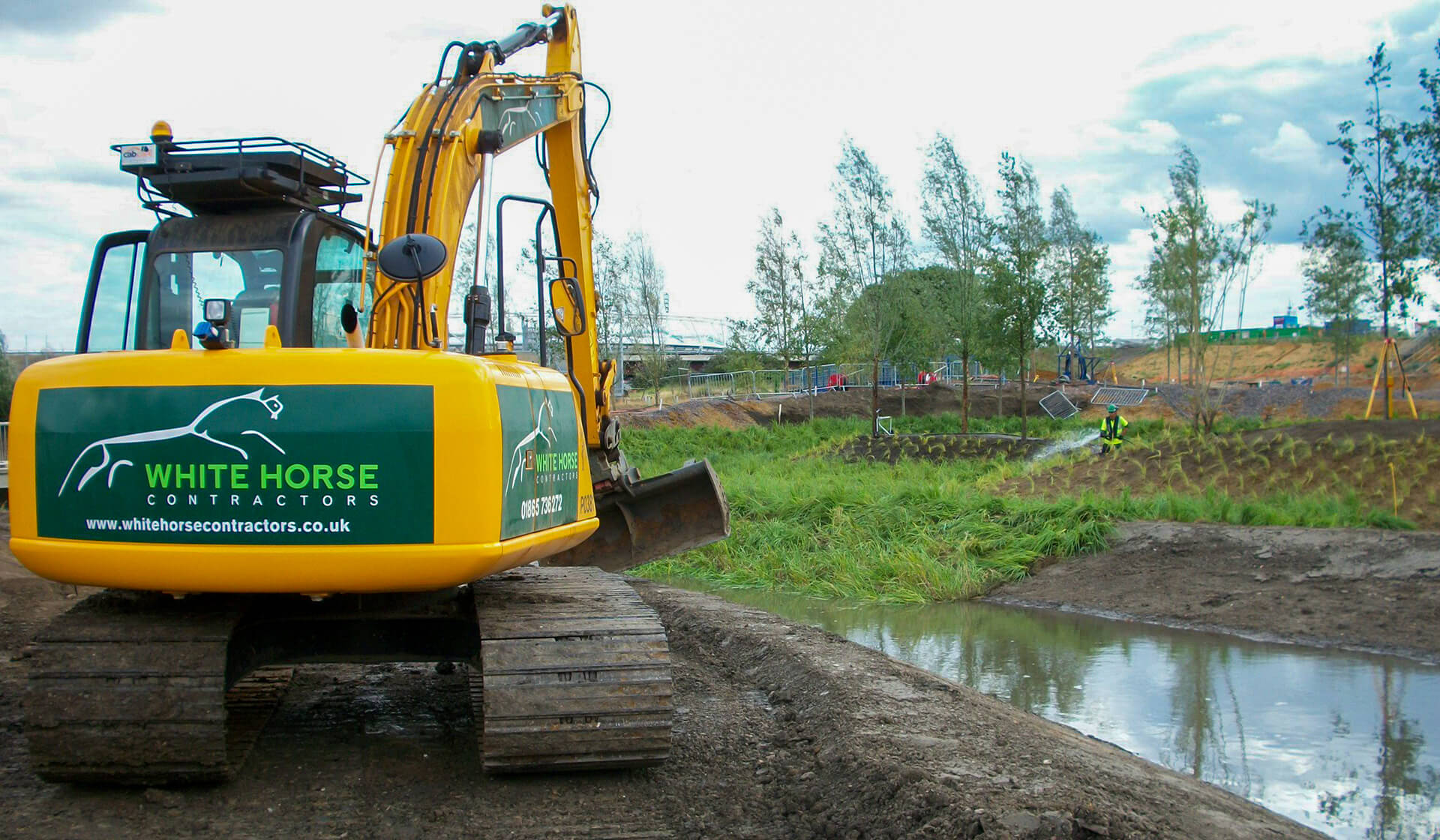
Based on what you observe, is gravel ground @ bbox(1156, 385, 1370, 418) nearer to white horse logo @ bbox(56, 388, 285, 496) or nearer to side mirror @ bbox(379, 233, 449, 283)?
side mirror @ bbox(379, 233, 449, 283)

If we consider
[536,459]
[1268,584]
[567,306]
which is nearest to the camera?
[536,459]

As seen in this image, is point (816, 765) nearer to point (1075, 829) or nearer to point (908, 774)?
point (908, 774)

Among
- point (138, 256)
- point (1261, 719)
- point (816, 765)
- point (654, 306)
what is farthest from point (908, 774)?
point (654, 306)

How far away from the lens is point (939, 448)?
22094 millimetres

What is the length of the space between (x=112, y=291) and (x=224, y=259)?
0.66m

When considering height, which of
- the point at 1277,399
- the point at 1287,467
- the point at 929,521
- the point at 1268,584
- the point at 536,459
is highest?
the point at 536,459

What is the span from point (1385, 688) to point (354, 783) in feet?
21.8

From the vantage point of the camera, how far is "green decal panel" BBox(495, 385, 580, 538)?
4746 millimetres

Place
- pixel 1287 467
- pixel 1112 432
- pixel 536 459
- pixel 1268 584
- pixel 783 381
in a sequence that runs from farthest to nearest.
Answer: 1. pixel 783 381
2. pixel 1112 432
3. pixel 1287 467
4. pixel 1268 584
5. pixel 536 459

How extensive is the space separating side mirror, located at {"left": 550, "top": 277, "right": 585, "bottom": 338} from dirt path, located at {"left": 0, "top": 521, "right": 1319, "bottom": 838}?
7.41 feet

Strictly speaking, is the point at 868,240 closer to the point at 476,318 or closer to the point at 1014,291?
the point at 1014,291

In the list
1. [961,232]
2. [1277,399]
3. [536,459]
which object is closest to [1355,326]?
[1277,399]

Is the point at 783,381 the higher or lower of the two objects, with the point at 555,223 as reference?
lower

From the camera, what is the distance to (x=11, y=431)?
473 cm
